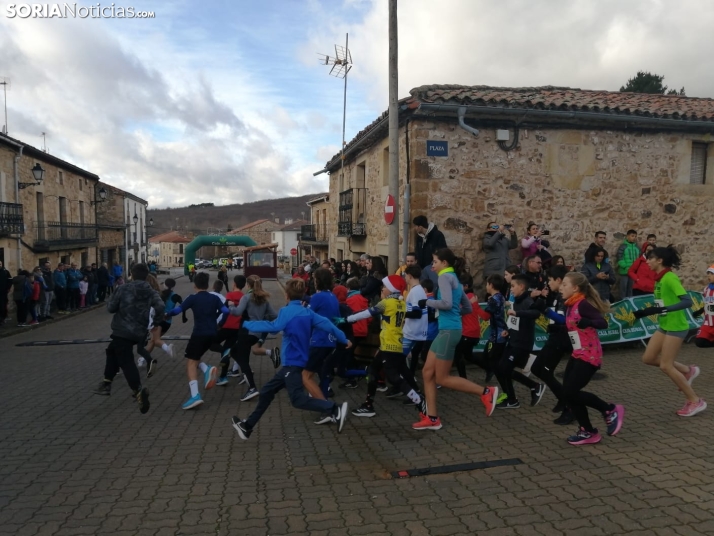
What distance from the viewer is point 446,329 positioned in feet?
18.6

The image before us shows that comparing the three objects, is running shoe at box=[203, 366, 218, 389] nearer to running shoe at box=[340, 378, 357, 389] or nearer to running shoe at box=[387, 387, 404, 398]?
running shoe at box=[340, 378, 357, 389]

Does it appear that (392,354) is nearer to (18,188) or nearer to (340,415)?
(340,415)

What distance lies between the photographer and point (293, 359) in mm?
5332

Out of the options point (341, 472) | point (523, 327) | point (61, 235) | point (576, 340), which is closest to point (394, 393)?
point (523, 327)

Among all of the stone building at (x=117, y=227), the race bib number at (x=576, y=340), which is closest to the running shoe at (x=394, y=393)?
the race bib number at (x=576, y=340)

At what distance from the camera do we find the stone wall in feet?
33.3

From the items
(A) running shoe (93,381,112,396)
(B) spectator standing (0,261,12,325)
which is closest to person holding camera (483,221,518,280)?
(A) running shoe (93,381,112,396)

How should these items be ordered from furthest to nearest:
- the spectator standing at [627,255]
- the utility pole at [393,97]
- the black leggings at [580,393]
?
the spectator standing at [627,255] < the utility pole at [393,97] < the black leggings at [580,393]

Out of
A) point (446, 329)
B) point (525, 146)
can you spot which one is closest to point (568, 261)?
point (525, 146)

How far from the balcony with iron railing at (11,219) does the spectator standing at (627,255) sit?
18.8m

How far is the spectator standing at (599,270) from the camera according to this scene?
10016mm

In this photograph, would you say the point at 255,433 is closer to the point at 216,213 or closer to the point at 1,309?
the point at 1,309

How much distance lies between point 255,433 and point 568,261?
7.67 meters

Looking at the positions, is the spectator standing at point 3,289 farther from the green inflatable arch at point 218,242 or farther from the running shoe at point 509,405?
the green inflatable arch at point 218,242
